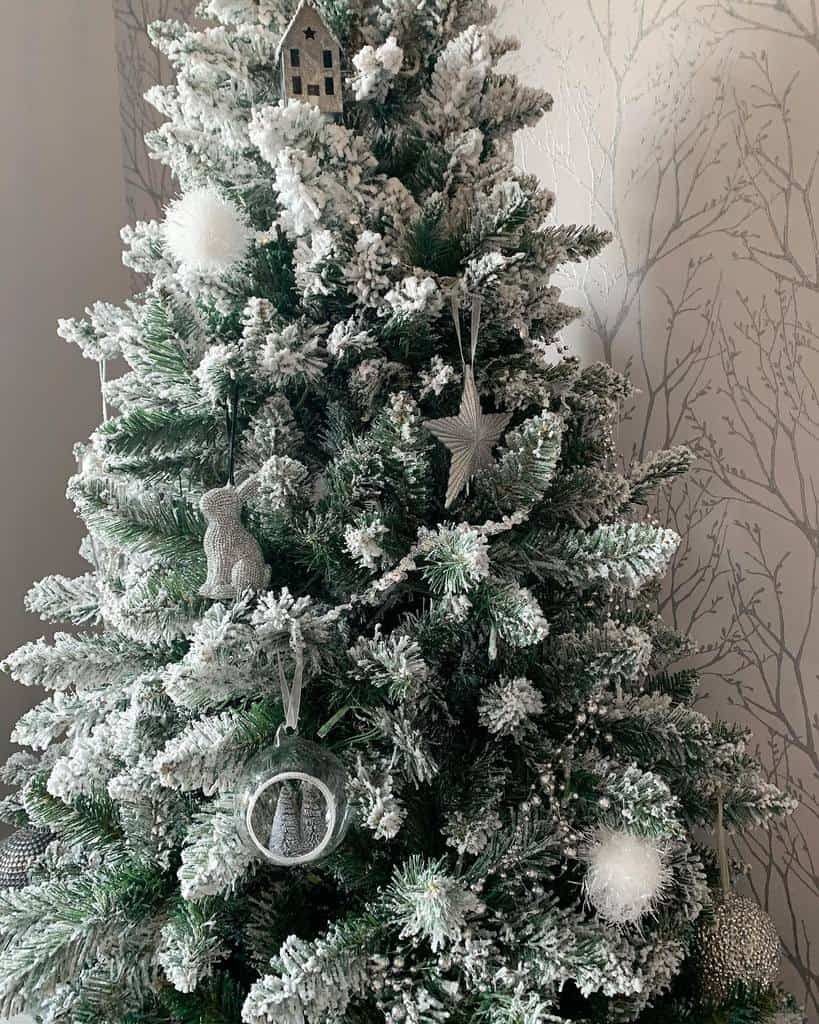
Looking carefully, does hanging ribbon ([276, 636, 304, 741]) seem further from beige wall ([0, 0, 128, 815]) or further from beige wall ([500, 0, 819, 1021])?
beige wall ([0, 0, 128, 815])

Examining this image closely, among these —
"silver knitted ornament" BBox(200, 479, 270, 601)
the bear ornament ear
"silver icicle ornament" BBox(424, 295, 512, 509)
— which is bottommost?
"silver knitted ornament" BBox(200, 479, 270, 601)

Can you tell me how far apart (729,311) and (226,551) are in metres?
0.59

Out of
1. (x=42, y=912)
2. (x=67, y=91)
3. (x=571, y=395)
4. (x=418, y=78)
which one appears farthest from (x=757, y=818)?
(x=67, y=91)

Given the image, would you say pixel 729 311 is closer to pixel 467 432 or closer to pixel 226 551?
pixel 467 432

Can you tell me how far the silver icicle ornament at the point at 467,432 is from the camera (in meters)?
0.59

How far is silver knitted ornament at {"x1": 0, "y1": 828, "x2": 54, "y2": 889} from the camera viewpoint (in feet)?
2.62

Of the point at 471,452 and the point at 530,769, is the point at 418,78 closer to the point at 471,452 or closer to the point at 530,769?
the point at 471,452

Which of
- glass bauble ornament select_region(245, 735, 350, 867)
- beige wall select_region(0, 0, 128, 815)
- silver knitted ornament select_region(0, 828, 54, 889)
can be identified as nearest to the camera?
glass bauble ornament select_region(245, 735, 350, 867)

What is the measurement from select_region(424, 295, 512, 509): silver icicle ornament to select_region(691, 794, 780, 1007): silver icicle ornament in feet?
1.09

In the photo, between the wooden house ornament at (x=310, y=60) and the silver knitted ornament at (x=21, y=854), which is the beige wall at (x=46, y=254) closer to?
the silver knitted ornament at (x=21, y=854)

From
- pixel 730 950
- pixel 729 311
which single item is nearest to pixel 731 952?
pixel 730 950

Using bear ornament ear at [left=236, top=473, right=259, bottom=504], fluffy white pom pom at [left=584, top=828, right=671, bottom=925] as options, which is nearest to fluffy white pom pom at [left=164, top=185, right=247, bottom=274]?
bear ornament ear at [left=236, top=473, right=259, bottom=504]

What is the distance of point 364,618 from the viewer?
0.64 m

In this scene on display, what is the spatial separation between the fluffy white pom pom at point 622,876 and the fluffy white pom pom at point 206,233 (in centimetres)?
50
